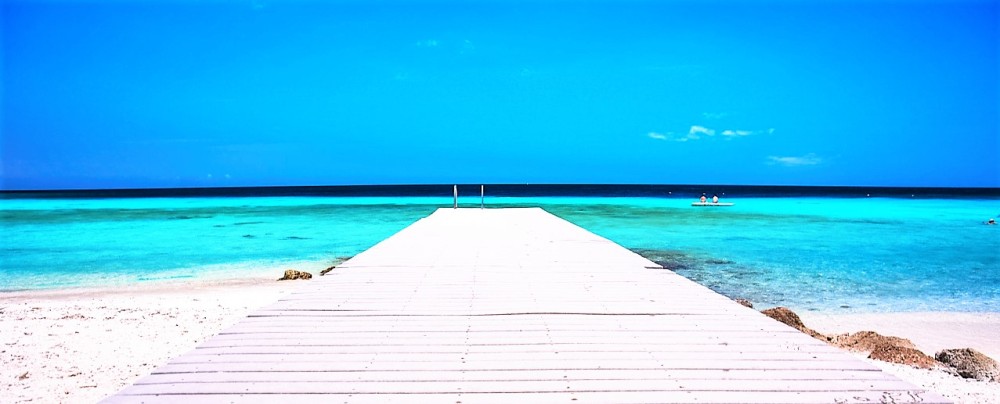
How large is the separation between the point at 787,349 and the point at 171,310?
6.95 metres

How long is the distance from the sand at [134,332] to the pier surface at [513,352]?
153 centimetres

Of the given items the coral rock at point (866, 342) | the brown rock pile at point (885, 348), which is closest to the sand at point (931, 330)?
the brown rock pile at point (885, 348)

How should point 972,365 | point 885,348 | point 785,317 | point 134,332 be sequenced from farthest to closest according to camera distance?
point 134,332, point 785,317, point 885,348, point 972,365

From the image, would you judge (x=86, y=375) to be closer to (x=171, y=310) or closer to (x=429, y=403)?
(x=171, y=310)

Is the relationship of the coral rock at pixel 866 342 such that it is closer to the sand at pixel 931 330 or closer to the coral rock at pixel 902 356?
the coral rock at pixel 902 356

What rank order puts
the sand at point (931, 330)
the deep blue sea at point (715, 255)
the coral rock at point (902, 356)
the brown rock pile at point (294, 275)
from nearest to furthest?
the sand at point (931, 330) < the coral rock at point (902, 356) < the deep blue sea at point (715, 255) < the brown rock pile at point (294, 275)

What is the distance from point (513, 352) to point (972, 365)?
3910mm

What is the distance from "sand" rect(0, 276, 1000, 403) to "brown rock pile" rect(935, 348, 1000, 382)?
Answer: 0.15 m

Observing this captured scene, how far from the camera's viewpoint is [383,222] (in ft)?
84.0

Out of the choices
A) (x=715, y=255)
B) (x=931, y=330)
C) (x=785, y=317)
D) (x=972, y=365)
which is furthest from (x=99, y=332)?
(x=715, y=255)

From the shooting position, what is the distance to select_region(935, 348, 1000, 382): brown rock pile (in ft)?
15.2

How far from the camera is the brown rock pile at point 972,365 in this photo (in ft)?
15.2

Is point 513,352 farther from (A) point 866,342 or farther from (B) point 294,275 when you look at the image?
(B) point 294,275

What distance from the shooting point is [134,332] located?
6203 mm
